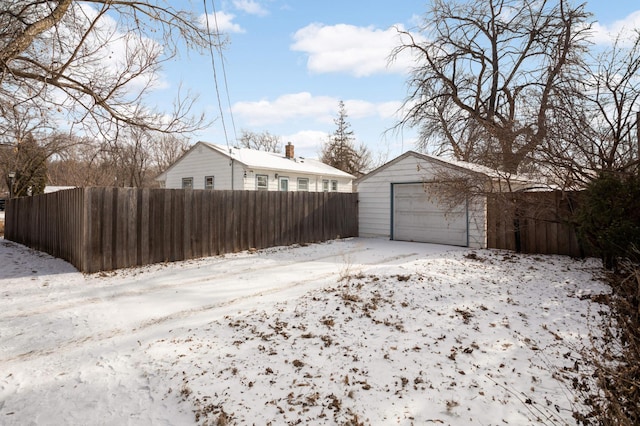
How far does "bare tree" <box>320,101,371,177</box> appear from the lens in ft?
102

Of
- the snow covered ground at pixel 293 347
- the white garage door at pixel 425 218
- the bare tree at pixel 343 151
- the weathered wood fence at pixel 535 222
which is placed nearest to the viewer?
the snow covered ground at pixel 293 347

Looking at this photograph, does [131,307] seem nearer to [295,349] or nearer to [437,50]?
[295,349]

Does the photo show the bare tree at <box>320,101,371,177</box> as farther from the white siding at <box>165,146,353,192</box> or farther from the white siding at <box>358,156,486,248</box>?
the white siding at <box>358,156,486,248</box>

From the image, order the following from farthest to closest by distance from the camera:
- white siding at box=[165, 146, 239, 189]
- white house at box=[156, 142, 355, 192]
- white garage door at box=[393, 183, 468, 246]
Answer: white siding at box=[165, 146, 239, 189] → white house at box=[156, 142, 355, 192] → white garage door at box=[393, 183, 468, 246]

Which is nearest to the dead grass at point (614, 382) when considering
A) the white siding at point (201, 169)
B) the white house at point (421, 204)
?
the white house at point (421, 204)

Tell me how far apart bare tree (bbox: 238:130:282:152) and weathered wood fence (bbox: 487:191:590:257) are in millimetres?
33548

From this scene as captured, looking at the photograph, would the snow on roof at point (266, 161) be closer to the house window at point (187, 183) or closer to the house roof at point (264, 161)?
the house roof at point (264, 161)

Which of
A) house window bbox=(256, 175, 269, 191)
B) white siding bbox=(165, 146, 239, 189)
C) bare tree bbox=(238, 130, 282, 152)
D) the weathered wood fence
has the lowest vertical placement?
the weathered wood fence

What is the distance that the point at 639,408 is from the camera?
1.91 metres

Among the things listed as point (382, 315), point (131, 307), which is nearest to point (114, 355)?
point (131, 307)

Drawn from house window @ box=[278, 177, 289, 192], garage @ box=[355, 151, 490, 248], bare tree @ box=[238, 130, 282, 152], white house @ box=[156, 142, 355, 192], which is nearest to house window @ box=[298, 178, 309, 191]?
white house @ box=[156, 142, 355, 192]

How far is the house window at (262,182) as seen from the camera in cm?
1648

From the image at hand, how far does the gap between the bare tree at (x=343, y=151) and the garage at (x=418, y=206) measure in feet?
58.4

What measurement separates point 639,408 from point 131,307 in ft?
17.5
